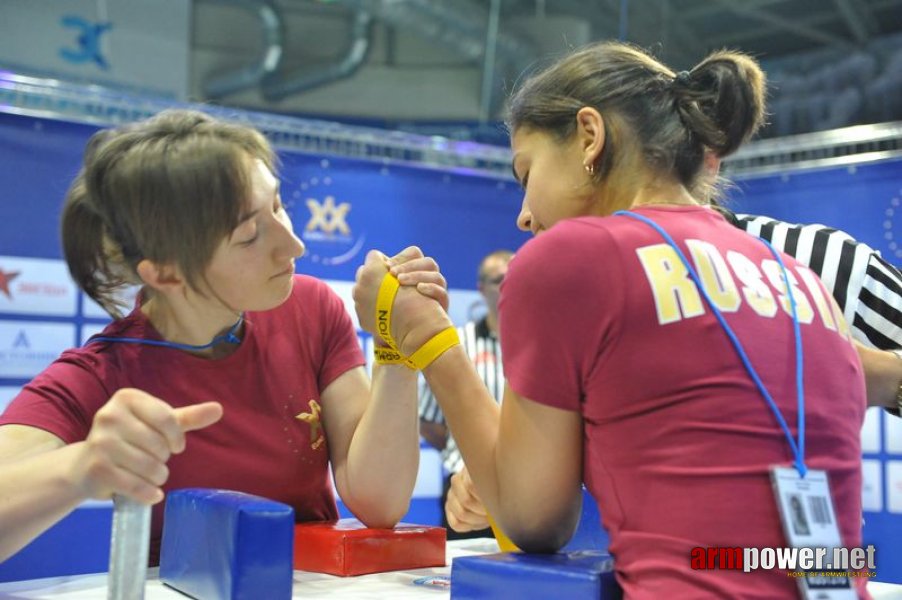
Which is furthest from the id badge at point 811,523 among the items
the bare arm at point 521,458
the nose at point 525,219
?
the nose at point 525,219

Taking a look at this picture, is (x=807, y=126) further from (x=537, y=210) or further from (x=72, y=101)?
(x=537, y=210)

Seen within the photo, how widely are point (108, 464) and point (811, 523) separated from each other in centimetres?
65

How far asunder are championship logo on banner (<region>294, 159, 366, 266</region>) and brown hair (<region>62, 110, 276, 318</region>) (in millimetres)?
2303

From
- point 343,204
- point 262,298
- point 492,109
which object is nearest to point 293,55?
point 492,109

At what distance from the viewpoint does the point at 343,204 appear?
385 centimetres

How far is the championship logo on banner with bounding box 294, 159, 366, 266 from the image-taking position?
3.73 meters

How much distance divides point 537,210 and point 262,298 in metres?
0.47

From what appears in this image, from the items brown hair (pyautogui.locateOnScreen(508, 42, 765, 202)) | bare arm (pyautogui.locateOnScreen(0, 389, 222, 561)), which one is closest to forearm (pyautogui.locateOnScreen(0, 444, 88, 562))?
bare arm (pyautogui.locateOnScreen(0, 389, 222, 561))

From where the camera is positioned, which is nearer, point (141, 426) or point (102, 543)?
point (141, 426)

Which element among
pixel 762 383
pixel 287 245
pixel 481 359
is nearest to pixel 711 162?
pixel 762 383

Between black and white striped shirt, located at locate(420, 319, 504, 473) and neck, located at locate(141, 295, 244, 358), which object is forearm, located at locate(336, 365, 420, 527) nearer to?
neck, located at locate(141, 295, 244, 358)

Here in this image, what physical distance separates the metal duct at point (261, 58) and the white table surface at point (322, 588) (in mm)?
5636

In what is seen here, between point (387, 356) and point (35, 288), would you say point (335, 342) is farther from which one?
point (35, 288)

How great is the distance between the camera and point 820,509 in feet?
2.94
